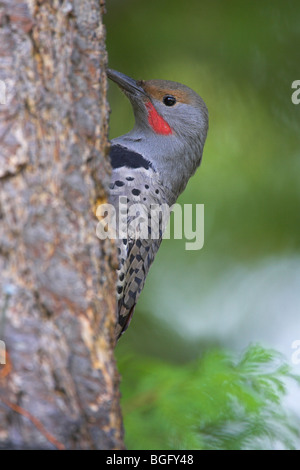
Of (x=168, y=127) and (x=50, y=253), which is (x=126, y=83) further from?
(x=50, y=253)

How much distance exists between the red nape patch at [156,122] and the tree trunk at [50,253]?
6.00ft

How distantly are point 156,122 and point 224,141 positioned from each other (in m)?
0.74

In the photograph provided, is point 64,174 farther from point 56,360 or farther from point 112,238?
point 56,360

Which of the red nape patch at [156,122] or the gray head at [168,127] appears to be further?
the red nape patch at [156,122]

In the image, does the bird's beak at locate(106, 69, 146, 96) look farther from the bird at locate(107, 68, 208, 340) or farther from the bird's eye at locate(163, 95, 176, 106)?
the bird's eye at locate(163, 95, 176, 106)

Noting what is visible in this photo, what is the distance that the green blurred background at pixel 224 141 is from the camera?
13.3 feet

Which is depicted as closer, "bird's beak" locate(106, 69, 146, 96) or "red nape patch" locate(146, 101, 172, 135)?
"bird's beak" locate(106, 69, 146, 96)

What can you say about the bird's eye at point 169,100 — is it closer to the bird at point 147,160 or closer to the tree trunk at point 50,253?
the bird at point 147,160

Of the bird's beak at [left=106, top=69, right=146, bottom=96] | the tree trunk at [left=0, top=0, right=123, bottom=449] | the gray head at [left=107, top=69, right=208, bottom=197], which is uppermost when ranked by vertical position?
the bird's beak at [left=106, top=69, right=146, bottom=96]

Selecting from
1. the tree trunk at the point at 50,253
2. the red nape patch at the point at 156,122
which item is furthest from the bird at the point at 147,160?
the tree trunk at the point at 50,253

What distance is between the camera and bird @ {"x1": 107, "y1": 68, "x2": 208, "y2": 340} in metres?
3.30

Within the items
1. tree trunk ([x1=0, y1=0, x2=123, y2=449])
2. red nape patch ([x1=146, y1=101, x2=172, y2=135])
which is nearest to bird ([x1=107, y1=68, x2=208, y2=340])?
red nape patch ([x1=146, y1=101, x2=172, y2=135])

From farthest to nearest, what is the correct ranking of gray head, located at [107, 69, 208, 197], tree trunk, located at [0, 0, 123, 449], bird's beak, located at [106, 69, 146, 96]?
1. gray head, located at [107, 69, 208, 197]
2. bird's beak, located at [106, 69, 146, 96]
3. tree trunk, located at [0, 0, 123, 449]

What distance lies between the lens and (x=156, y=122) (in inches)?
152
